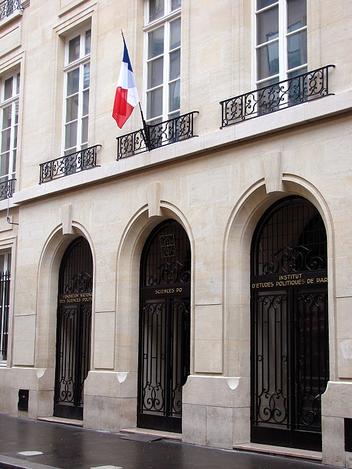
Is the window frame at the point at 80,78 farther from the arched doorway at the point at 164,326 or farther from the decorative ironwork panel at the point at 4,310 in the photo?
the decorative ironwork panel at the point at 4,310

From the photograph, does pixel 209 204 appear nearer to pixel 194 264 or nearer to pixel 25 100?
pixel 194 264

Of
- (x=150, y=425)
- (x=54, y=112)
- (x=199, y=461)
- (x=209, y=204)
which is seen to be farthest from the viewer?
(x=54, y=112)

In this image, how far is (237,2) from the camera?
12.4 m

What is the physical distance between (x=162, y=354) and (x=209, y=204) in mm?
3027

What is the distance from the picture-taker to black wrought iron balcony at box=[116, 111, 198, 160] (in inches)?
512

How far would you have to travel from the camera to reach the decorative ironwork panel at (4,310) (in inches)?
690

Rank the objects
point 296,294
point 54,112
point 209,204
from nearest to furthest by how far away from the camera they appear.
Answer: point 296,294 → point 209,204 → point 54,112

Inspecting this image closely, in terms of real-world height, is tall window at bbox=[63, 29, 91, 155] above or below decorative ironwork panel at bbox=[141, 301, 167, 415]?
above

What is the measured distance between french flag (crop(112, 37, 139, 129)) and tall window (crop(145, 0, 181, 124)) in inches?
30.6

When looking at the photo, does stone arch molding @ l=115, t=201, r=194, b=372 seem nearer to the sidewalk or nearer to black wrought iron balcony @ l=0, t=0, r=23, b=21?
the sidewalk

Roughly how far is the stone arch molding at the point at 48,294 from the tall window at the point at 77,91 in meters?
1.88

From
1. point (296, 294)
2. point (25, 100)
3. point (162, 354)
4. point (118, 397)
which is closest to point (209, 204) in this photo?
point (296, 294)

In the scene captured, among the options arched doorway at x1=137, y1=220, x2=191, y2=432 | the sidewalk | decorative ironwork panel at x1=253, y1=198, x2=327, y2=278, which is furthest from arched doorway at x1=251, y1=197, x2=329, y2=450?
arched doorway at x1=137, y1=220, x2=191, y2=432

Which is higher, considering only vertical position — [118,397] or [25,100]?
[25,100]
